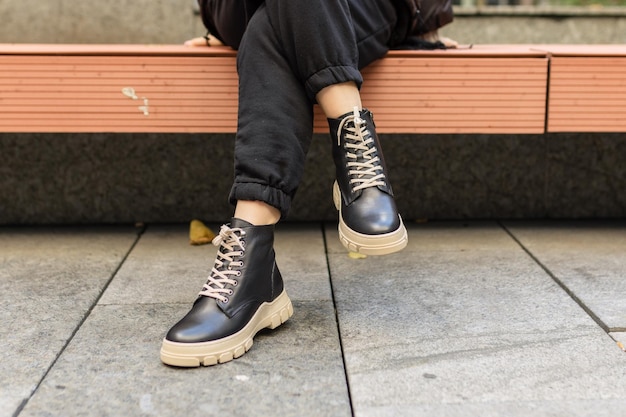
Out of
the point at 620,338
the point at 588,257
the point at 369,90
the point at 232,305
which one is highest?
the point at 369,90

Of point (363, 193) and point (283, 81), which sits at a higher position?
point (283, 81)

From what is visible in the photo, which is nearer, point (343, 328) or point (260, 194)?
point (260, 194)

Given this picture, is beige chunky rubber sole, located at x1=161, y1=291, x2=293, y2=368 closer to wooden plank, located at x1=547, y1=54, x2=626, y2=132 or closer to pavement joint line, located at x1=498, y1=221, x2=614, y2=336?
pavement joint line, located at x1=498, y1=221, x2=614, y2=336

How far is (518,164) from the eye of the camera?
2709mm

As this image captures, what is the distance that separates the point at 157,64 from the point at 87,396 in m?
1.11

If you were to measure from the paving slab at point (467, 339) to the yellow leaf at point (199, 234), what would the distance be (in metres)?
0.43

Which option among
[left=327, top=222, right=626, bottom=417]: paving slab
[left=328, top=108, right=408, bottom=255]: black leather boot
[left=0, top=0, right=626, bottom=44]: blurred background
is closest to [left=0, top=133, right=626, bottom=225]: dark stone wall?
[left=327, top=222, right=626, bottom=417]: paving slab

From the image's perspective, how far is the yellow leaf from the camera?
254 cm

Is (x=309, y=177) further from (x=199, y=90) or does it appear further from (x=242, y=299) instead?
(x=242, y=299)

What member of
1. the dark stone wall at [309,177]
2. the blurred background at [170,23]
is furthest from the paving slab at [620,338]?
the blurred background at [170,23]

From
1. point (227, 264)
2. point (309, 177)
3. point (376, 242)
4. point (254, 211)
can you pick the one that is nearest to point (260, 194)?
point (254, 211)

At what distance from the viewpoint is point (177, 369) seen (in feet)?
5.16

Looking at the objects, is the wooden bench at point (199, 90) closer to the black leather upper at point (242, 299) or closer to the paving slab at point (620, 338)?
the black leather upper at point (242, 299)

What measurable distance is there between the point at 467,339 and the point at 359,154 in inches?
19.2
